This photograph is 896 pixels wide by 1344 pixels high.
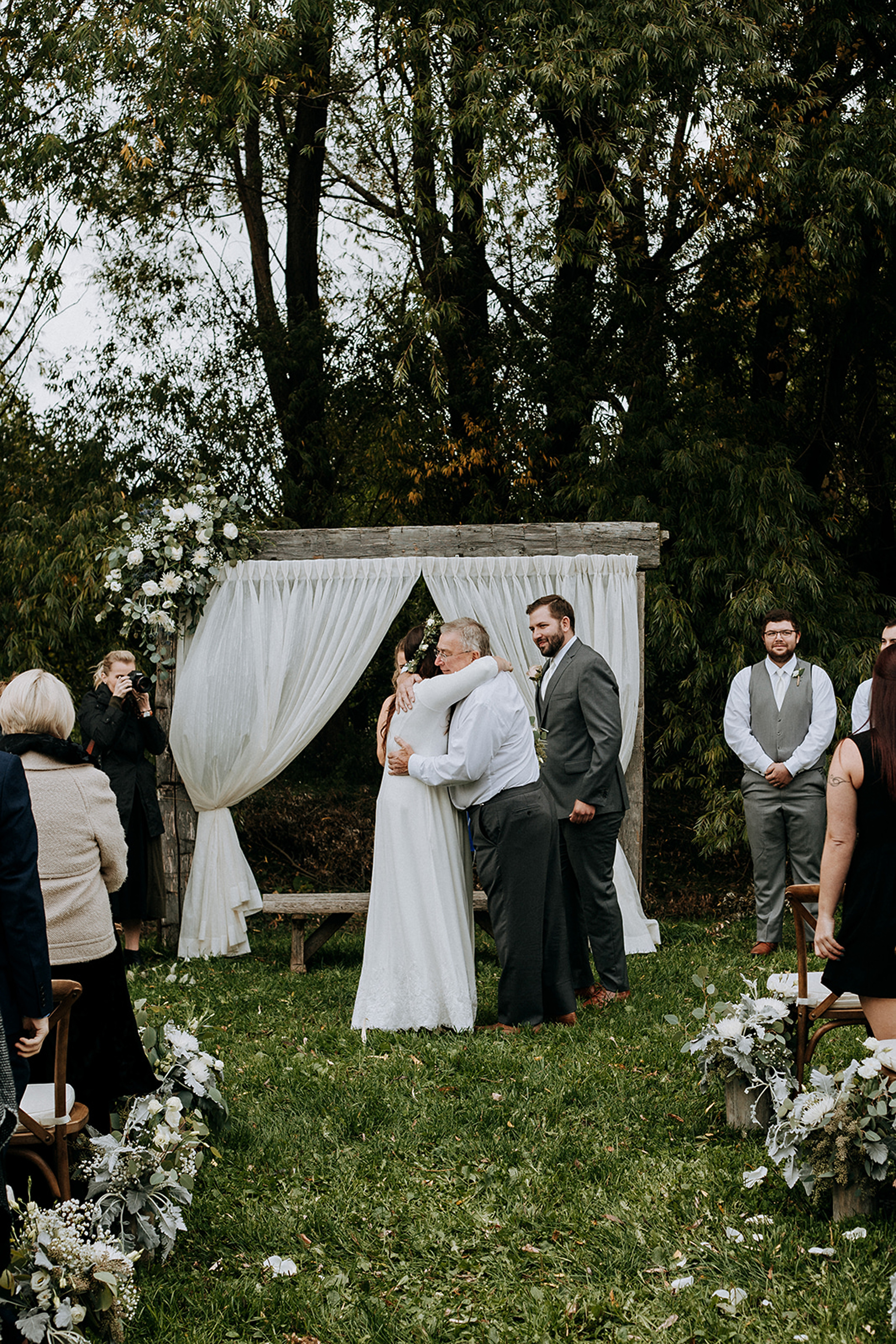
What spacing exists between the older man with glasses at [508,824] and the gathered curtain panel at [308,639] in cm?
218

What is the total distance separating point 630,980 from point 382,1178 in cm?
286

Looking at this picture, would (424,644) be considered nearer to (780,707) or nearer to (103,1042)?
(780,707)

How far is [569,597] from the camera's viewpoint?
24.4 feet

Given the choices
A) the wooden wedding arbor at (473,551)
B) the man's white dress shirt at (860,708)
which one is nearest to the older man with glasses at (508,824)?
the man's white dress shirt at (860,708)

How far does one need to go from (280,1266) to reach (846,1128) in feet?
5.01

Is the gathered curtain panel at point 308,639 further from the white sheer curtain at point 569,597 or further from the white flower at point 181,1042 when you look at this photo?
the white flower at point 181,1042

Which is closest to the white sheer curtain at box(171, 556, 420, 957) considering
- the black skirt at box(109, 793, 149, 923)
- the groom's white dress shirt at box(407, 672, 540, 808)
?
the black skirt at box(109, 793, 149, 923)

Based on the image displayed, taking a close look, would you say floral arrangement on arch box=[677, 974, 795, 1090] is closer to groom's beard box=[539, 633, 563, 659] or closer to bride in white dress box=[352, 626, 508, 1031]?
bride in white dress box=[352, 626, 508, 1031]

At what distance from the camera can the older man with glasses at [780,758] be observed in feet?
Result: 21.7

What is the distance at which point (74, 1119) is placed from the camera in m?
3.00

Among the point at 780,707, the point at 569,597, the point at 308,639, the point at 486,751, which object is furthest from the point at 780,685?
the point at 308,639

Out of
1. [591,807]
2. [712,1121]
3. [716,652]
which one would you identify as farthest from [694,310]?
[712,1121]

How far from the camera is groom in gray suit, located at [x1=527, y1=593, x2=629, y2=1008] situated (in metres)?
5.62

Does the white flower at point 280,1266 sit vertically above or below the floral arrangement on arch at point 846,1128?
below
